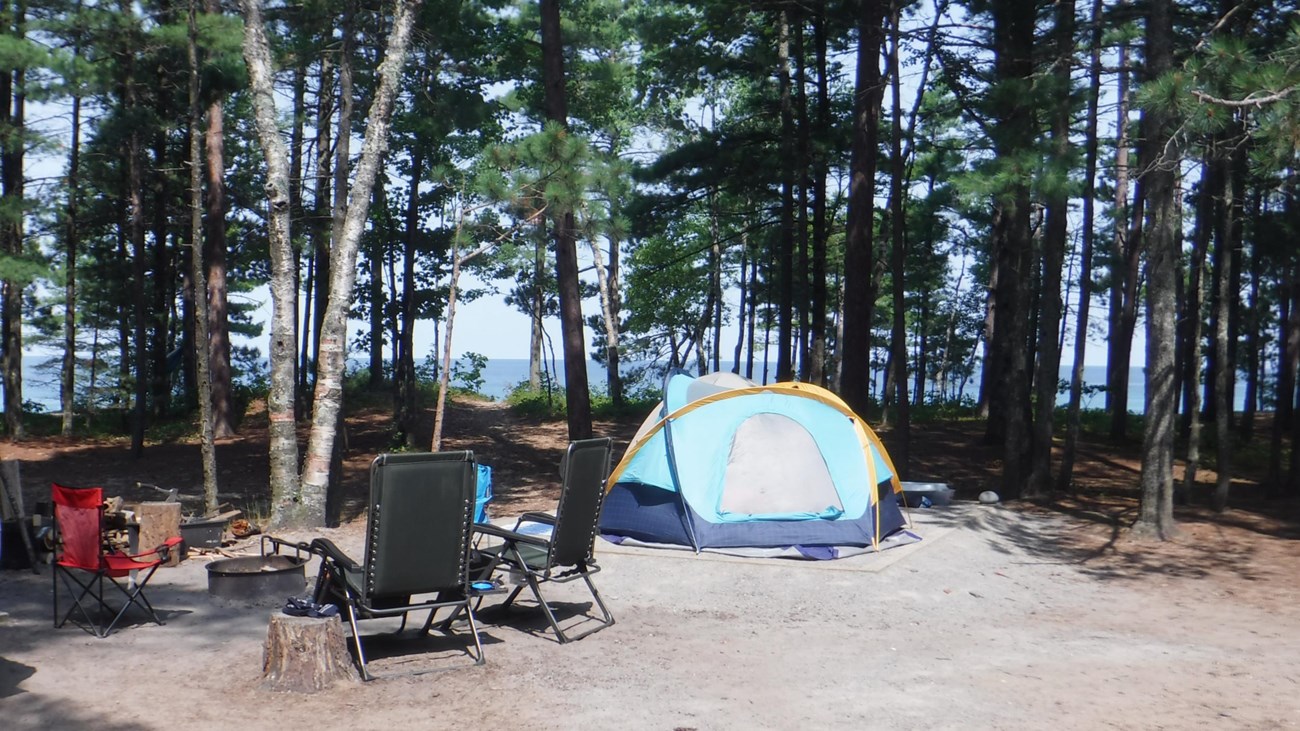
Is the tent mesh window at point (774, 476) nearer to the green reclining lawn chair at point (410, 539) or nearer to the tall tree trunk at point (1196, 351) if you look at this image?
the green reclining lawn chair at point (410, 539)

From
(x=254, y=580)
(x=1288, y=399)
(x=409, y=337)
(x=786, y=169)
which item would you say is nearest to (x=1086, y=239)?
(x=1288, y=399)


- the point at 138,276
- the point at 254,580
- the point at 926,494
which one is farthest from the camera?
the point at 138,276

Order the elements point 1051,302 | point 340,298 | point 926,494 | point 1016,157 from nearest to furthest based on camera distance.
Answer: point 1016,157 < point 340,298 < point 926,494 < point 1051,302

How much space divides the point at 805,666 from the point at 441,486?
227 centimetres

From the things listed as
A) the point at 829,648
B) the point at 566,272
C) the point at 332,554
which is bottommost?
the point at 829,648

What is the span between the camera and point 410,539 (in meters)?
5.51

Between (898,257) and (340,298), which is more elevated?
(898,257)

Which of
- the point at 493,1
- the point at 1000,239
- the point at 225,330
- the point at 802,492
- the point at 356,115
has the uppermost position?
the point at 493,1

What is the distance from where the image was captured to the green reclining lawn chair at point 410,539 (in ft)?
17.8

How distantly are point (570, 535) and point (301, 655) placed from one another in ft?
6.18

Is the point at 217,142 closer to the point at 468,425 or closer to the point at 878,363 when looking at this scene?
the point at 468,425

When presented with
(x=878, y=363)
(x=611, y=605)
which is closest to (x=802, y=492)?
(x=611, y=605)

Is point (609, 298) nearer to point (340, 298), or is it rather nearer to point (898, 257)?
point (898, 257)

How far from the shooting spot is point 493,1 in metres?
16.3
